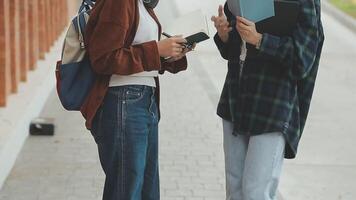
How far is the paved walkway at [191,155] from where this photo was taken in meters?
5.10

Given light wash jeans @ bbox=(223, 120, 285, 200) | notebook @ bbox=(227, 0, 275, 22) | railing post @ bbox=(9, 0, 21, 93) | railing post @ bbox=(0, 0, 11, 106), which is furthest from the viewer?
railing post @ bbox=(9, 0, 21, 93)

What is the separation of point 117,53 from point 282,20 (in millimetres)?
795

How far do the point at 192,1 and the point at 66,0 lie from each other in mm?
5432

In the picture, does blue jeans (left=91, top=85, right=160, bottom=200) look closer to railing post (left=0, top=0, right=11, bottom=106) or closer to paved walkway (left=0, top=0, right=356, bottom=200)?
paved walkway (left=0, top=0, right=356, bottom=200)

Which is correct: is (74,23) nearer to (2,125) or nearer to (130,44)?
(130,44)

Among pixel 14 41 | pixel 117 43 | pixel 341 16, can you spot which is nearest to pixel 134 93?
pixel 117 43

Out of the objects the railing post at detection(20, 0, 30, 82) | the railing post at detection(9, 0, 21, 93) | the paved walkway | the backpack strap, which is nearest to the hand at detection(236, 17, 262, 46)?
the backpack strap

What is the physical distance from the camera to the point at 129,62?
320 centimetres

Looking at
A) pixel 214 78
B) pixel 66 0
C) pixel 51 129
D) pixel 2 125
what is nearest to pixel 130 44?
pixel 2 125

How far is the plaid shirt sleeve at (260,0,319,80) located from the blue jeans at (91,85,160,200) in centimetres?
65

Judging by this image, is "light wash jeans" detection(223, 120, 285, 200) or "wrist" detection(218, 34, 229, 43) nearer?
"light wash jeans" detection(223, 120, 285, 200)

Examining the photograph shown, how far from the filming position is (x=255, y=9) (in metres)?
3.19

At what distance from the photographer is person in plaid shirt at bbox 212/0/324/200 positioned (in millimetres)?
3223

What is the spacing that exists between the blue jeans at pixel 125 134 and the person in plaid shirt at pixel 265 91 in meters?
0.44
